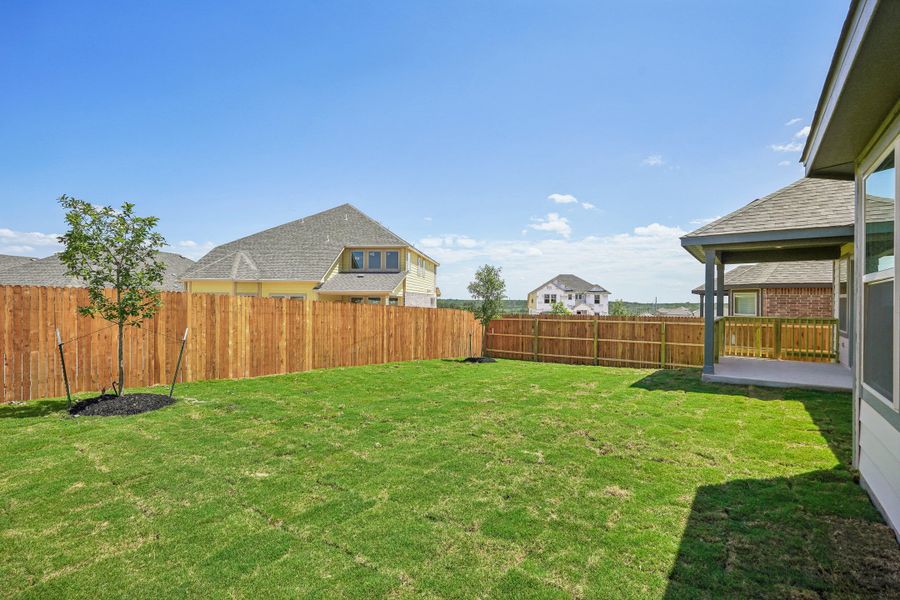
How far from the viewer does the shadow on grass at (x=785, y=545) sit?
2.33m

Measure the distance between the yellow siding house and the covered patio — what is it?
45.2 ft

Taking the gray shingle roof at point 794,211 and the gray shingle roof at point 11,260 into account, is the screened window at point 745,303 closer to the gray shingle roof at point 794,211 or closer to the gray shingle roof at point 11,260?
the gray shingle roof at point 794,211

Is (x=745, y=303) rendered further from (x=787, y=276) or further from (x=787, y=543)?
(x=787, y=543)

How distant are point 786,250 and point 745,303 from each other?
10.9 m

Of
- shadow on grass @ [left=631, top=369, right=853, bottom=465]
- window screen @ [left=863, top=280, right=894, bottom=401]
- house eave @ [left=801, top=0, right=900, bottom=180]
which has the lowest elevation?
shadow on grass @ [left=631, top=369, right=853, bottom=465]

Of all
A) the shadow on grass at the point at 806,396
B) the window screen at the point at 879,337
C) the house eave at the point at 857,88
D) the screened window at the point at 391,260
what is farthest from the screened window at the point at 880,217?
the screened window at the point at 391,260

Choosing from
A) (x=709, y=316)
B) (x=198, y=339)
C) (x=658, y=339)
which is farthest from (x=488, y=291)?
(x=198, y=339)

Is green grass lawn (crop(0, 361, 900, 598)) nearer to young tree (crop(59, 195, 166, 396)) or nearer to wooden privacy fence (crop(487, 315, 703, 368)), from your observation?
young tree (crop(59, 195, 166, 396))

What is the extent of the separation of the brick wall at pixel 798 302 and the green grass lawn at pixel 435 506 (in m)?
13.6

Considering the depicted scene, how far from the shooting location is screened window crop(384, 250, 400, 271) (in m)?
22.3

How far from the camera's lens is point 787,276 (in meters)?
18.0

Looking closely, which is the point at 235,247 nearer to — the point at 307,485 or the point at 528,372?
the point at 528,372

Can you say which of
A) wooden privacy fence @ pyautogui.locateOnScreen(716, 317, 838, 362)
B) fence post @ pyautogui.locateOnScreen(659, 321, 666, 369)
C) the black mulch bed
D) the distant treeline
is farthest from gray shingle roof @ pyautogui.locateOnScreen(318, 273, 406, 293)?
wooden privacy fence @ pyautogui.locateOnScreen(716, 317, 838, 362)

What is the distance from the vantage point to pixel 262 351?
1035 cm
